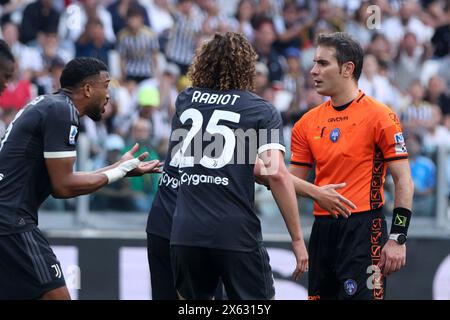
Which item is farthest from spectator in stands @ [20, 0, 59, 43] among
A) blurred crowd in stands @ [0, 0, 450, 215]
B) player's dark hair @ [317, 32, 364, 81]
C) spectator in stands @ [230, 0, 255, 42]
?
player's dark hair @ [317, 32, 364, 81]

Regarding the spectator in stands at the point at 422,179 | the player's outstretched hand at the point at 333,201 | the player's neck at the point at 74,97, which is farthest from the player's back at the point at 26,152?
the spectator in stands at the point at 422,179

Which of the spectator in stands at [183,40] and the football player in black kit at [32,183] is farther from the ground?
the spectator in stands at [183,40]

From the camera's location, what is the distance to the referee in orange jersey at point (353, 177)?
24.3ft

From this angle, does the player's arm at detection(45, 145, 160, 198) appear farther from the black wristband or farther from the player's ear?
the black wristband

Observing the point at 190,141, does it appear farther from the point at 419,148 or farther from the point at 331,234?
the point at 419,148

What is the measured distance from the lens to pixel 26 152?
7.00m

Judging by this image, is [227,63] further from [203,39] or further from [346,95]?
[203,39]

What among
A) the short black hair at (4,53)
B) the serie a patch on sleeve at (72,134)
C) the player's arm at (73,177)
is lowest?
the player's arm at (73,177)

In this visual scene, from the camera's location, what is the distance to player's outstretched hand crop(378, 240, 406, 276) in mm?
7312

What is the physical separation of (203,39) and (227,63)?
25.3ft

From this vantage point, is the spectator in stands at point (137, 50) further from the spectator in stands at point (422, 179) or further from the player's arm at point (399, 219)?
the player's arm at point (399, 219)

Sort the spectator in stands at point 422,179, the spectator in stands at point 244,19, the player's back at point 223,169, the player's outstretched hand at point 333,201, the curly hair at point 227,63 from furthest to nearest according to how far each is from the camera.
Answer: the spectator in stands at point 244,19 → the spectator in stands at point 422,179 → the player's outstretched hand at point 333,201 → the curly hair at point 227,63 → the player's back at point 223,169

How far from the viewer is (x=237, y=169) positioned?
672 cm

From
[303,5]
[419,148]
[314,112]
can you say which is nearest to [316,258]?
[314,112]
